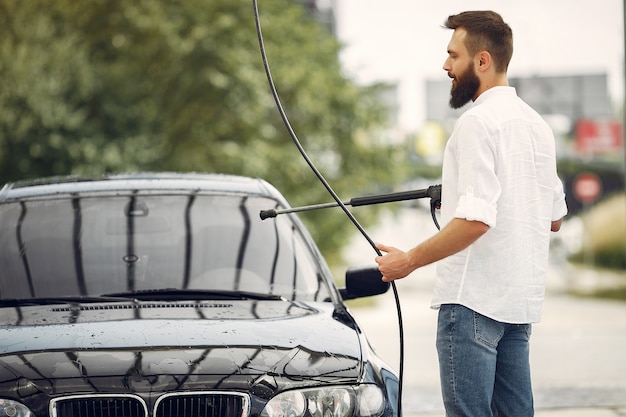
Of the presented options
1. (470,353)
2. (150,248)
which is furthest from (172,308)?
(470,353)

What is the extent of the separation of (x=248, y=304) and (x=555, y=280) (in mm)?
31993

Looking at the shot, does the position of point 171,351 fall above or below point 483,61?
below

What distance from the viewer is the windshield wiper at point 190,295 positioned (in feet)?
14.9

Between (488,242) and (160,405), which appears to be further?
(488,242)

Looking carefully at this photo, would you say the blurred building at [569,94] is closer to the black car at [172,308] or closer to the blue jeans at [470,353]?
the black car at [172,308]

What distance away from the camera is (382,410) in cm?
383

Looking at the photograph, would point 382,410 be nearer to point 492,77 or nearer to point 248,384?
point 248,384

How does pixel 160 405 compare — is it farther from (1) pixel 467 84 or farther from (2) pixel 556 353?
(2) pixel 556 353

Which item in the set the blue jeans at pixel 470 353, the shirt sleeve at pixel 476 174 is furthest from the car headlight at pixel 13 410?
the shirt sleeve at pixel 476 174

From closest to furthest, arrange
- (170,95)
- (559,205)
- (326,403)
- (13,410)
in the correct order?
1. (13,410)
2. (326,403)
3. (559,205)
4. (170,95)

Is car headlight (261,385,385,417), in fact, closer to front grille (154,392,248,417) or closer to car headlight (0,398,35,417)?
front grille (154,392,248,417)

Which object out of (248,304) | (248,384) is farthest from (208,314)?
(248,384)

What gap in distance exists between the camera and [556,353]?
12898 millimetres

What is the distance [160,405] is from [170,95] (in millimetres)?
19601
